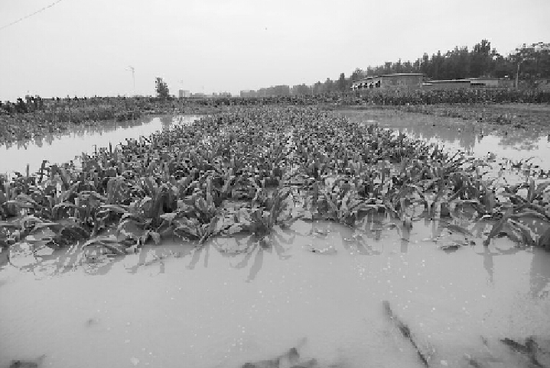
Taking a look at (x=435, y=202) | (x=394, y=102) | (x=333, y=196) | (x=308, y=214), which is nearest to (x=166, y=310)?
(x=308, y=214)

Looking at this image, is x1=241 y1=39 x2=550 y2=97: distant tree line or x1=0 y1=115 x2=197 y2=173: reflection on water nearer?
x1=0 y1=115 x2=197 y2=173: reflection on water

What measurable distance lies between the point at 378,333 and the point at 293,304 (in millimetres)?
725

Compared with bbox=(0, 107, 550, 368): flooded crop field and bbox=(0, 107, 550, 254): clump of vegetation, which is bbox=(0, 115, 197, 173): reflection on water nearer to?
bbox=(0, 107, 550, 254): clump of vegetation

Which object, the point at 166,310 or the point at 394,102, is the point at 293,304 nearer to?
the point at 166,310

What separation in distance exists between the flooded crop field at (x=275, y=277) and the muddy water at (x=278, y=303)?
14 millimetres

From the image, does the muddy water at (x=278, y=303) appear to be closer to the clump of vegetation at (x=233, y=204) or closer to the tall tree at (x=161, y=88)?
the clump of vegetation at (x=233, y=204)

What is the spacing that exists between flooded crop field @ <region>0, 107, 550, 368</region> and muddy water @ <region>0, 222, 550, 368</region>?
0.05 feet

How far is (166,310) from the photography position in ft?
8.65

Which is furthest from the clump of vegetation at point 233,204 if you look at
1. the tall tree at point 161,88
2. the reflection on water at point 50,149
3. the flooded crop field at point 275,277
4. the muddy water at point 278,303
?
the tall tree at point 161,88

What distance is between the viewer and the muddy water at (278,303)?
86.7 inches

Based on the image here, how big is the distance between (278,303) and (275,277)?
40 cm

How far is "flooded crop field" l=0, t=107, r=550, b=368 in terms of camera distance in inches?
87.7

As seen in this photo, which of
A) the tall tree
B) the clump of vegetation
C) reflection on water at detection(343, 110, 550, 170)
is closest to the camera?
the clump of vegetation

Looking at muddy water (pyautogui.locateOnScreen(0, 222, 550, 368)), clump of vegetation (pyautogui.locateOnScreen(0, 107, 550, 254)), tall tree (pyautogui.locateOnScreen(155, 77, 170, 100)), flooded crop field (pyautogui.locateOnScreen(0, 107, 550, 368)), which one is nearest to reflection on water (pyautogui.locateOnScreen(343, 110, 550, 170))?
clump of vegetation (pyautogui.locateOnScreen(0, 107, 550, 254))
